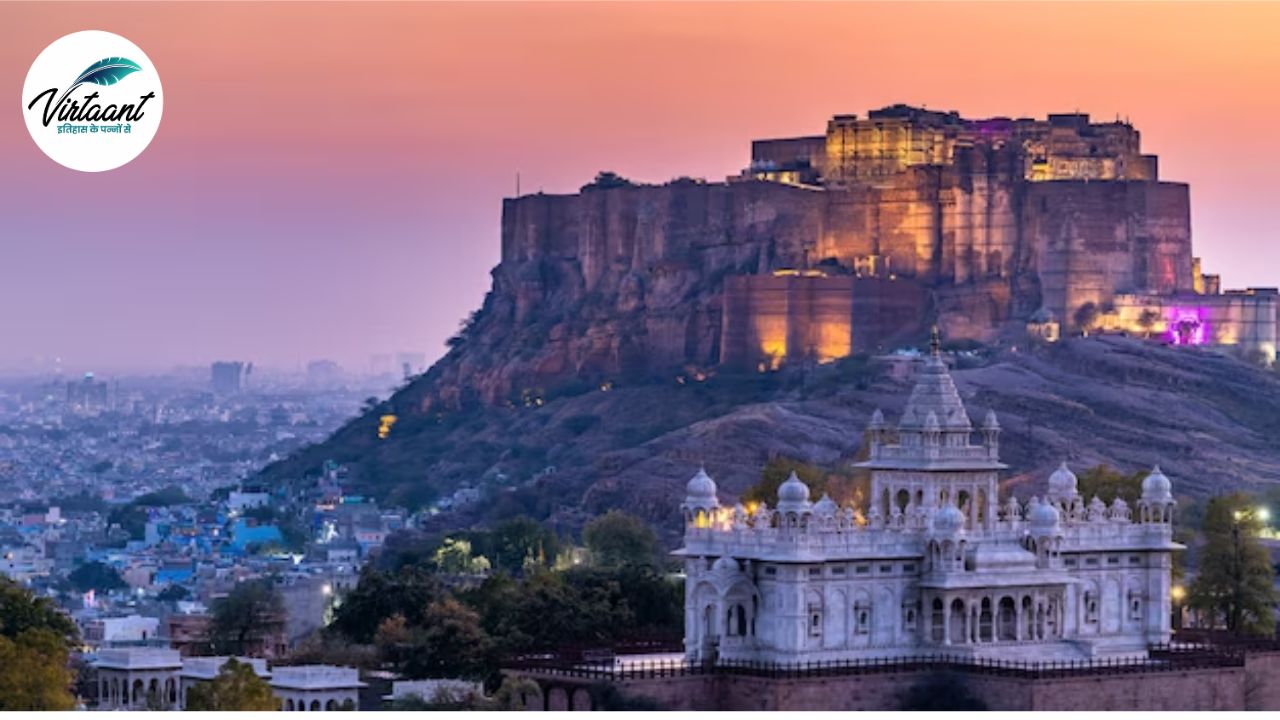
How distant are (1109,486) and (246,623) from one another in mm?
26315

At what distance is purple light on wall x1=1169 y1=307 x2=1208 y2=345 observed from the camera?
189000mm

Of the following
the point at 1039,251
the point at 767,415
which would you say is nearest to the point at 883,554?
the point at 767,415

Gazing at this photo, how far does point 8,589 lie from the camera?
→ 112 m

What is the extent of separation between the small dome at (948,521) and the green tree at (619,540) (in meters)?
40.9

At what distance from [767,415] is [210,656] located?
208 ft

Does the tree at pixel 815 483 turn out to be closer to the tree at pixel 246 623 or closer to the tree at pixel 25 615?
the tree at pixel 246 623

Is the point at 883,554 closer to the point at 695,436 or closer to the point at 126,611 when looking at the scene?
the point at 126,611

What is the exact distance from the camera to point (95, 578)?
7584 inches

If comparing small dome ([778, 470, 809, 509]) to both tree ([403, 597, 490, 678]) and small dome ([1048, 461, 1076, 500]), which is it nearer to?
tree ([403, 597, 490, 678])

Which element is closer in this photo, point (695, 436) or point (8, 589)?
point (8, 589)

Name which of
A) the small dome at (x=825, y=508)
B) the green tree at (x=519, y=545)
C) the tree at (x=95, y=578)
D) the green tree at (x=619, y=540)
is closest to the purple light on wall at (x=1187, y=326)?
the green tree at (x=519, y=545)

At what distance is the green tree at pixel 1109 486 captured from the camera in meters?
126

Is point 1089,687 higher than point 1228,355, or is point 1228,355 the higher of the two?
point 1228,355

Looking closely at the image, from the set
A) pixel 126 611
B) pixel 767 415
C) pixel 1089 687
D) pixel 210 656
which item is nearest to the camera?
pixel 1089 687
